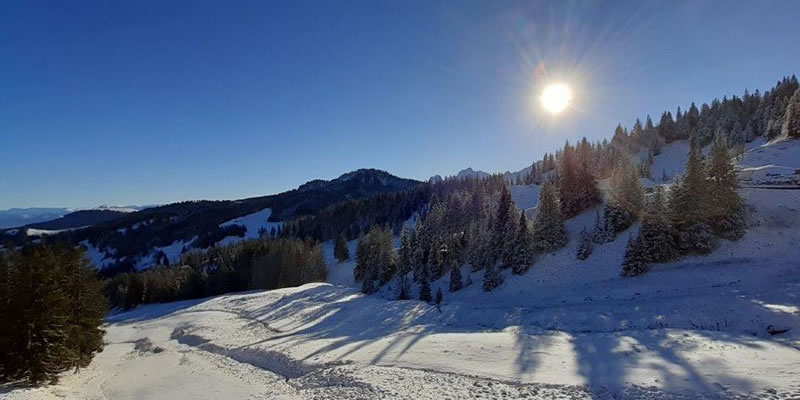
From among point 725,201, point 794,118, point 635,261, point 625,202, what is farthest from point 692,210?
point 794,118

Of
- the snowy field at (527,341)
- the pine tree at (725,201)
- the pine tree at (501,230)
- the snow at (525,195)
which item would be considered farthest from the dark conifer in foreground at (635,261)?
the snow at (525,195)

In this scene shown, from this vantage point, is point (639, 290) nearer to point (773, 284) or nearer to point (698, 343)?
point (773, 284)

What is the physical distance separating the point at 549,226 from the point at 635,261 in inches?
480

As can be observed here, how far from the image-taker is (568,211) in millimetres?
55188

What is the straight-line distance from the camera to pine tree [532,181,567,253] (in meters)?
48.7

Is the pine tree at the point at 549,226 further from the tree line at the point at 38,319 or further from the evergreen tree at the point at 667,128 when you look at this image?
the evergreen tree at the point at 667,128

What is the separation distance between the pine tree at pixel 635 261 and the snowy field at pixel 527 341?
1011mm

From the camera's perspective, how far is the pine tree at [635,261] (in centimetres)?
3782

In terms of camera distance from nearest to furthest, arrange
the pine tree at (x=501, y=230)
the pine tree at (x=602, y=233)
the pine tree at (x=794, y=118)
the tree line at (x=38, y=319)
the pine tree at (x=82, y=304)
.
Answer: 1. the tree line at (x=38, y=319)
2. the pine tree at (x=82, y=304)
3. the pine tree at (x=602, y=233)
4. the pine tree at (x=501, y=230)
5. the pine tree at (x=794, y=118)

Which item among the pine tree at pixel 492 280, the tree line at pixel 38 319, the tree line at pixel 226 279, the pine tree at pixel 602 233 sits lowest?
the tree line at pixel 226 279

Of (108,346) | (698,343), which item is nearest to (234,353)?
(108,346)

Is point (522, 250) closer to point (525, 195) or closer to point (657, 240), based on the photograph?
point (657, 240)

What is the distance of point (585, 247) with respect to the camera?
4469 centimetres

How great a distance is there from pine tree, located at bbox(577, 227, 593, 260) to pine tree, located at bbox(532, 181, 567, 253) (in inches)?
131
